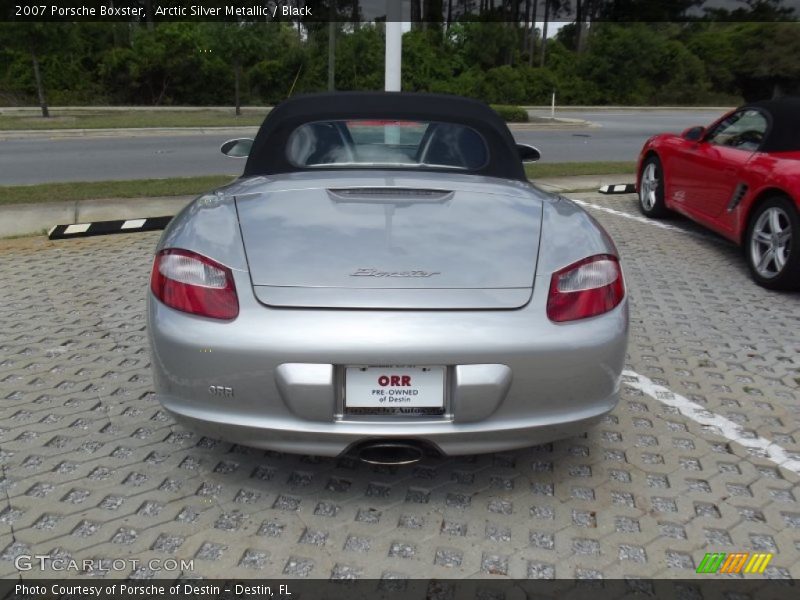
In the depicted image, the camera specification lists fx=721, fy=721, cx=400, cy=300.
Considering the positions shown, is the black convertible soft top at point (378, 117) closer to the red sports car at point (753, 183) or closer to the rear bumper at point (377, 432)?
the rear bumper at point (377, 432)

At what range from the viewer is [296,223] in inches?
109

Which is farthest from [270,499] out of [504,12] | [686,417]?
[504,12]

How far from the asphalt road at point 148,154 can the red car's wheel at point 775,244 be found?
8953 mm

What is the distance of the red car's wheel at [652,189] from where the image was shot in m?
8.12

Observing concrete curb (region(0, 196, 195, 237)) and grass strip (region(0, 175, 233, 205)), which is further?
grass strip (region(0, 175, 233, 205))

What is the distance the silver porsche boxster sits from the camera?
242cm

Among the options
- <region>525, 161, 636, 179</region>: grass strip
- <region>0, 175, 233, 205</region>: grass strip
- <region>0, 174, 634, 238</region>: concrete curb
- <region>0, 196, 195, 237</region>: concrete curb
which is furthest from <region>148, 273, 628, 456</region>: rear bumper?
<region>525, 161, 636, 179</region>: grass strip

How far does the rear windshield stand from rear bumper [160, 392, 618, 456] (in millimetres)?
1591

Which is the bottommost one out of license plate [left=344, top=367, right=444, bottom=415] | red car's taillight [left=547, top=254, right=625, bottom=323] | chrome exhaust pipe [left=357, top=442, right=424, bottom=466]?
chrome exhaust pipe [left=357, top=442, right=424, bottom=466]

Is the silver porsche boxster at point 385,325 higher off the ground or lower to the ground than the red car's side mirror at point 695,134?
lower

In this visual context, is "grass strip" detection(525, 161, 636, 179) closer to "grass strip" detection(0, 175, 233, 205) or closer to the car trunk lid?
"grass strip" detection(0, 175, 233, 205)

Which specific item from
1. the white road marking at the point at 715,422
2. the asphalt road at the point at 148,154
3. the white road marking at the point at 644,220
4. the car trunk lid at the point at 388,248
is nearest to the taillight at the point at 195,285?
the car trunk lid at the point at 388,248

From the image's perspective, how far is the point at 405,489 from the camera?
2.90 m
